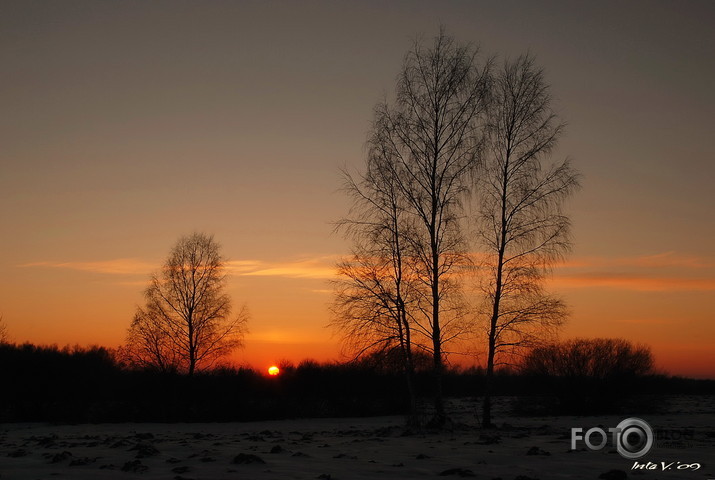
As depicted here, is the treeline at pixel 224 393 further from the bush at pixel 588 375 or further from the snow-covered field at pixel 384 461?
the snow-covered field at pixel 384 461

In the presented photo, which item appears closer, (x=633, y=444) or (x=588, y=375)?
(x=633, y=444)

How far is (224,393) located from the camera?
37.9 meters

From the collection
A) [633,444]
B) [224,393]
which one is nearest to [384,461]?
[633,444]

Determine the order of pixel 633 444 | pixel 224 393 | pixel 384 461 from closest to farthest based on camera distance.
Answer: pixel 384 461
pixel 633 444
pixel 224 393

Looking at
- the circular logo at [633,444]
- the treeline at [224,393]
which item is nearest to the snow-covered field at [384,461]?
the circular logo at [633,444]

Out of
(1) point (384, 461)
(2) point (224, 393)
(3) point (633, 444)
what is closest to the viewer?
(1) point (384, 461)

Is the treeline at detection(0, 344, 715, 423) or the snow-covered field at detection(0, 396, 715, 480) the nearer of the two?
the snow-covered field at detection(0, 396, 715, 480)

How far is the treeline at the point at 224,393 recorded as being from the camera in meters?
A: 37.4

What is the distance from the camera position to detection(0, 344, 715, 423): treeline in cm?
3741

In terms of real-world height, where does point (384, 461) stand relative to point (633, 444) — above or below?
above

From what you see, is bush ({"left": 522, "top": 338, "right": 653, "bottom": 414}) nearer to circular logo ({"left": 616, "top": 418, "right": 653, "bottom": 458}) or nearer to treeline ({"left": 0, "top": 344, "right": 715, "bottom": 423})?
treeline ({"left": 0, "top": 344, "right": 715, "bottom": 423})

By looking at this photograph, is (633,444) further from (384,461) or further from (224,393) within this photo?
(224,393)

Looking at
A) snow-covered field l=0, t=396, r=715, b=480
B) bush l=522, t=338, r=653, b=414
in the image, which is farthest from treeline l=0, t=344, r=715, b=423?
snow-covered field l=0, t=396, r=715, b=480

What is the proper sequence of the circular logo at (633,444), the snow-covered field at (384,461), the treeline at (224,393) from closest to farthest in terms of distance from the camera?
the snow-covered field at (384,461) → the circular logo at (633,444) → the treeline at (224,393)
